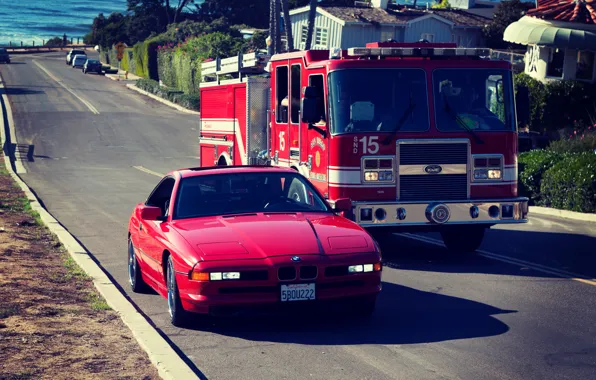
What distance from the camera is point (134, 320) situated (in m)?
9.00

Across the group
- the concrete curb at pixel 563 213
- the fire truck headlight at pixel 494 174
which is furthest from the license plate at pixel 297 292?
the concrete curb at pixel 563 213

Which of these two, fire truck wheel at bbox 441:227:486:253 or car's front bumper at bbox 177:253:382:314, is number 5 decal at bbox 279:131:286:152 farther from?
car's front bumper at bbox 177:253:382:314

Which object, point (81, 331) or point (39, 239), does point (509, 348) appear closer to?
point (81, 331)

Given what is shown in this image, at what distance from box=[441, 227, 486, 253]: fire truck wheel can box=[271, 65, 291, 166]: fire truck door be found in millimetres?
2758

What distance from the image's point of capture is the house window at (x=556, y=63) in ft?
112

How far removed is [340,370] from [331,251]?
60.6 inches

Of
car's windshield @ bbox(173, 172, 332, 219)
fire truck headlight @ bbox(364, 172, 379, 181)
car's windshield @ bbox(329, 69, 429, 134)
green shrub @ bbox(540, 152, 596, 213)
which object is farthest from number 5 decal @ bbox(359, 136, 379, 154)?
green shrub @ bbox(540, 152, 596, 213)

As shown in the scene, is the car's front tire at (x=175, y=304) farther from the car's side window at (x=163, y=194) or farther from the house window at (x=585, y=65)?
the house window at (x=585, y=65)

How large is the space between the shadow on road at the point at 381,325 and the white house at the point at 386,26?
5377 centimetres

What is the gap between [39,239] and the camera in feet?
49.9

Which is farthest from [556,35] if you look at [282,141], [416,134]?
[416,134]

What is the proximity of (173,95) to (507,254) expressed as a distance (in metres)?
49.0

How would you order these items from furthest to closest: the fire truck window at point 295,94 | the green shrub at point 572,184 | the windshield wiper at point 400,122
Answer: the green shrub at point 572,184 < the fire truck window at point 295,94 < the windshield wiper at point 400,122

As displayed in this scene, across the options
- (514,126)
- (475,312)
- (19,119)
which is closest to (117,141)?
(19,119)
